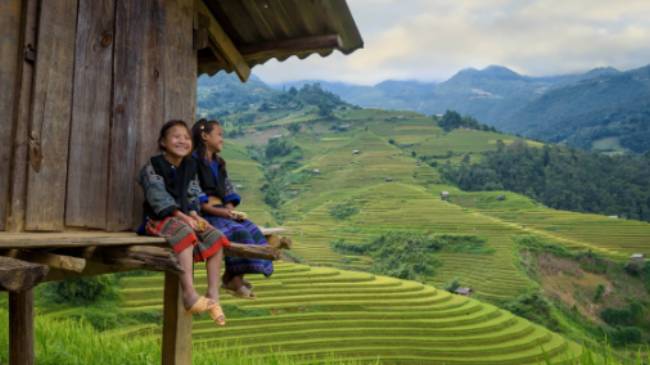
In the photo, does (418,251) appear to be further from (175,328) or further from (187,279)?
(187,279)

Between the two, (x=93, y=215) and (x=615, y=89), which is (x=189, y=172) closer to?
(x=93, y=215)

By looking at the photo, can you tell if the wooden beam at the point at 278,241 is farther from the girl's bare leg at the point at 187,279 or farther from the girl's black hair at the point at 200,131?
the girl's bare leg at the point at 187,279

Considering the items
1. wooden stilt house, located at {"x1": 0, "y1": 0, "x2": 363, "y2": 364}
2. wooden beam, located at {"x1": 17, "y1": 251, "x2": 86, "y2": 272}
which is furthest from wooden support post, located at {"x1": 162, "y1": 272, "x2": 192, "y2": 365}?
wooden beam, located at {"x1": 17, "y1": 251, "x2": 86, "y2": 272}

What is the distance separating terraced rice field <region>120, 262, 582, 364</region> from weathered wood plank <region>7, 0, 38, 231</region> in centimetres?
2322

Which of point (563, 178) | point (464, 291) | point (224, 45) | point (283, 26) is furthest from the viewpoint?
point (563, 178)

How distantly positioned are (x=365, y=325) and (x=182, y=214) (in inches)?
1204

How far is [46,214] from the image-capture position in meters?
2.99

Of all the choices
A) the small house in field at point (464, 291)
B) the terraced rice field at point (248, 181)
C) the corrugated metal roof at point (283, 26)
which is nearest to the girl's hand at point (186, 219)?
the corrugated metal roof at point (283, 26)

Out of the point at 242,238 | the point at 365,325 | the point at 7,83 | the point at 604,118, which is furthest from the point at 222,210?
the point at 604,118

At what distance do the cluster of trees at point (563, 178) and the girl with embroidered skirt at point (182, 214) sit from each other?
72.8 metres

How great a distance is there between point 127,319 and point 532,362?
18681 mm

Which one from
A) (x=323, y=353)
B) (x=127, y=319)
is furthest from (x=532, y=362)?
(x=127, y=319)

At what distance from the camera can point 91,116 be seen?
10.7 ft

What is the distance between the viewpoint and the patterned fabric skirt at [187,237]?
10.1ft
